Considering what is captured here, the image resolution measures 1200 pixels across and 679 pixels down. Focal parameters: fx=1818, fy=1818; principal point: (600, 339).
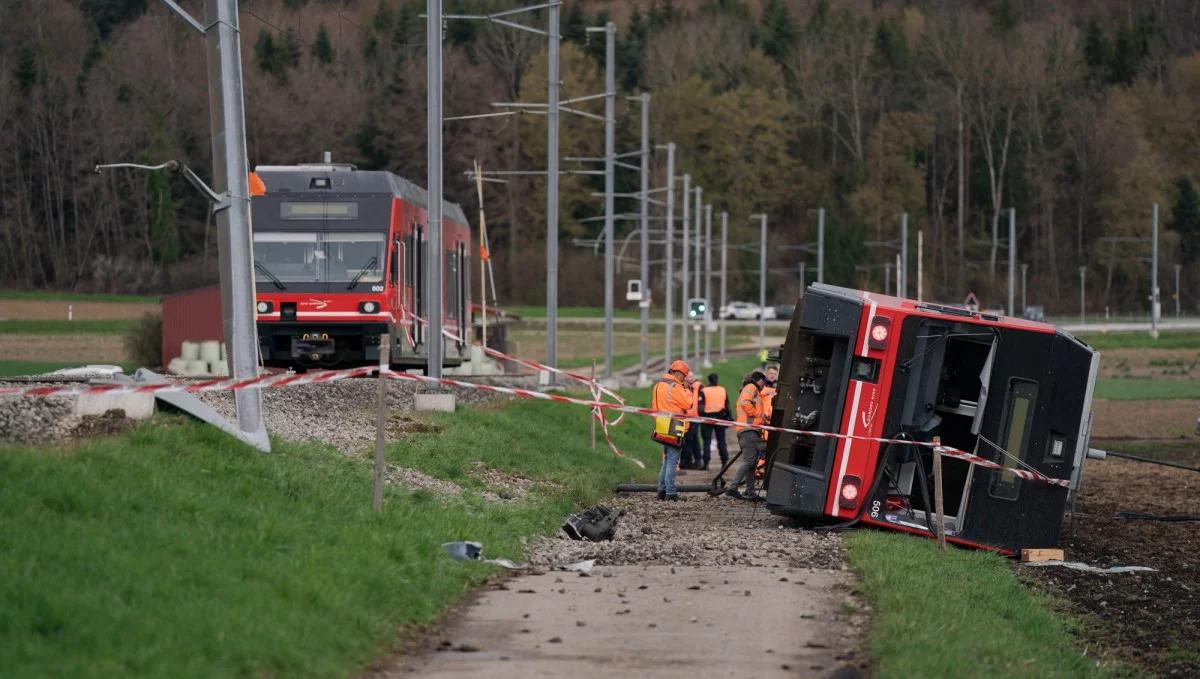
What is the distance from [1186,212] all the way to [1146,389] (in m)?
71.4

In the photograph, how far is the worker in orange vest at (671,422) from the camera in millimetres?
21688

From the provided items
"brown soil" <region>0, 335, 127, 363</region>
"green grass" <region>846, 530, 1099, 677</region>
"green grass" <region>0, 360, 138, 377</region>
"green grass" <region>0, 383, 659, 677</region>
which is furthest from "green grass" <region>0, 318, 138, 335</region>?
"green grass" <region>846, 530, 1099, 677</region>

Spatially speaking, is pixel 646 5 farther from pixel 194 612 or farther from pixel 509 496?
pixel 194 612

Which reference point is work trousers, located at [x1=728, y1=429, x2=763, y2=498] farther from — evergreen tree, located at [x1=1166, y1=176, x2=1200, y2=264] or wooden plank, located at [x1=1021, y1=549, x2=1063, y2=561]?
evergreen tree, located at [x1=1166, y1=176, x2=1200, y2=264]

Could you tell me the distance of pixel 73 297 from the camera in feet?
167

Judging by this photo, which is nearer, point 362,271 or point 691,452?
point 362,271

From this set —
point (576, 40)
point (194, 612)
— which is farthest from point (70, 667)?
point (576, 40)

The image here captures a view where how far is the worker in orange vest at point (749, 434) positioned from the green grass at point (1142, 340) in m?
67.0

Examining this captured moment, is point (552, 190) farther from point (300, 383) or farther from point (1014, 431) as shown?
point (1014, 431)

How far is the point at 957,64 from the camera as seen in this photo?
424 feet

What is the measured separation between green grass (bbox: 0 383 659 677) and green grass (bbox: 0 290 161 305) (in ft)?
101

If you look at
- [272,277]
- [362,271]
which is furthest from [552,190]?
[272,277]

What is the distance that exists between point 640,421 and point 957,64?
97430 mm

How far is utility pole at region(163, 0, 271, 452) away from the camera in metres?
16.2
